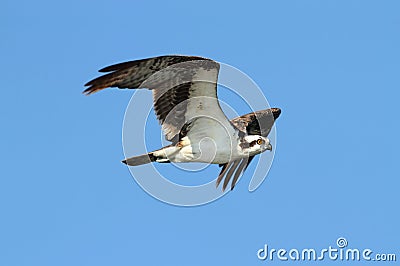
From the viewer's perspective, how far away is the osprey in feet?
47.9

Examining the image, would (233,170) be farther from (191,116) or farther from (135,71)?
(135,71)

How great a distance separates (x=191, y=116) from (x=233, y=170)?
1697 millimetres

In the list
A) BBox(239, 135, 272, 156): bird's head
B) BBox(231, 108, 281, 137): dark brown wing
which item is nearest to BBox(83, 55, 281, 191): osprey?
BBox(239, 135, 272, 156): bird's head

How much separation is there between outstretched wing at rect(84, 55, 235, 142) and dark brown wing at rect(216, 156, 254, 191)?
3.01ft

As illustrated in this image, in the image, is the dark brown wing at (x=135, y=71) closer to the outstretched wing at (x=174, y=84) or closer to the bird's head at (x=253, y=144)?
the outstretched wing at (x=174, y=84)

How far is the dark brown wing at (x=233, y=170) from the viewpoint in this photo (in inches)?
667

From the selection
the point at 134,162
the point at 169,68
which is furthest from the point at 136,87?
the point at 134,162

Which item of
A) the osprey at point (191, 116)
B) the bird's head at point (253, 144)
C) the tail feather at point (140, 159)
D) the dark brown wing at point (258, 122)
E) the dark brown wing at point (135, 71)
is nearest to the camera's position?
the dark brown wing at point (135, 71)

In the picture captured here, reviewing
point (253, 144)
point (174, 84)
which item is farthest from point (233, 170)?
point (174, 84)

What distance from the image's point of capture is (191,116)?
1608 cm

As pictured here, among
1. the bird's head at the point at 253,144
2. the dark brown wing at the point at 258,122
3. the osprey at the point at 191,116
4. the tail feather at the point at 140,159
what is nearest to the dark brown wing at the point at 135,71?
the osprey at the point at 191,116

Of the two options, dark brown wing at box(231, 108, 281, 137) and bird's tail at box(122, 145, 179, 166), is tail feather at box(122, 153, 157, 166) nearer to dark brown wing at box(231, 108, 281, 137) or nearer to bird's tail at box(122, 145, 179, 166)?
bird's tail at box(122, 145, 179, 166)

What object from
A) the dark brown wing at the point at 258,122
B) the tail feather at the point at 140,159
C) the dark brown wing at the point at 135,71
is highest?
the dark brown wing at the point at 258,122

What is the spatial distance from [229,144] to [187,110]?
3.65 feet
